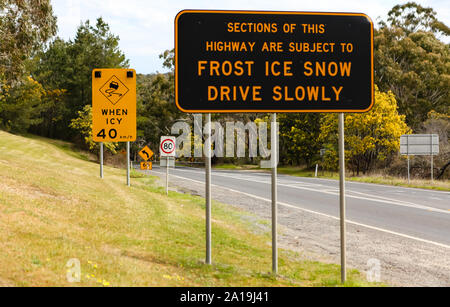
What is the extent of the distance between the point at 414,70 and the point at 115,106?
4370cm

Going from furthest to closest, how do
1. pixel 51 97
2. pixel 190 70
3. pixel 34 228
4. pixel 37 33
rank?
pixel 51 97, pixel 37 33, pixel 34 228, pixel 190 70

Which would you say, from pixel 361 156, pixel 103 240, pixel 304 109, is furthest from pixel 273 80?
pixel 361 156

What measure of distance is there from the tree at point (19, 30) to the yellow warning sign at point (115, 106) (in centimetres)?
1133

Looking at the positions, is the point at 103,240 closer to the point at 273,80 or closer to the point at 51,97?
the point at 273,80

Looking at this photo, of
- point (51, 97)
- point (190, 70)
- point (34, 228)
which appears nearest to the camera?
point (190, 70)

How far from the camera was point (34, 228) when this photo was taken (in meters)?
7.35

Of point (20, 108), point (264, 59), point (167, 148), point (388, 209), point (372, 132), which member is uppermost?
point (20, 108)

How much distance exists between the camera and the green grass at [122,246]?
5438mm

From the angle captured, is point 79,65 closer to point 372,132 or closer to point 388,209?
point 372,132

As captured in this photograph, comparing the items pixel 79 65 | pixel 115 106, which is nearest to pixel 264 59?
pixel 115 106

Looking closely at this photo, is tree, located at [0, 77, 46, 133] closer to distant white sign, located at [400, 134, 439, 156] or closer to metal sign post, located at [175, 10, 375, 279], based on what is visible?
distant white sign, located at [400, 134, 439, 156]

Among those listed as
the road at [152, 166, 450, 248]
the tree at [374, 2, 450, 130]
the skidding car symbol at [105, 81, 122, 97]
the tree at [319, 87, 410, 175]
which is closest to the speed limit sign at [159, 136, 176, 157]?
the skidding car symbol at [105, 81, 122, 97]

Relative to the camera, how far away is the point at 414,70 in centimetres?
5172
